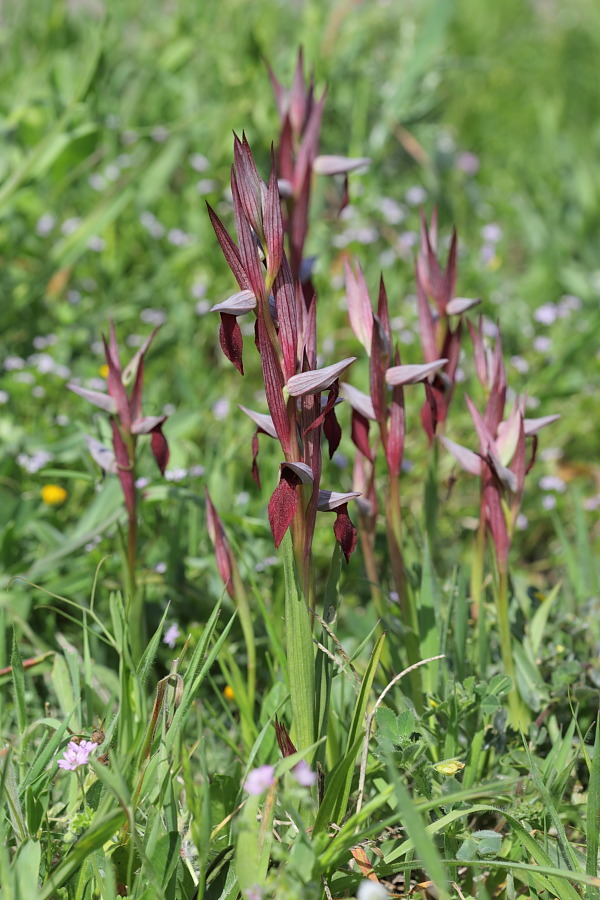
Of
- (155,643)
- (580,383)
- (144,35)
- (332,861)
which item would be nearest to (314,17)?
(144,35)

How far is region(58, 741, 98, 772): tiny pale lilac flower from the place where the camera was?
1182 mm

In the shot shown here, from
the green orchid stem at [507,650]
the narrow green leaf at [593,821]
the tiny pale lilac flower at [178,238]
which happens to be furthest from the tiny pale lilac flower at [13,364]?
the narrow green leaf at [593,821]

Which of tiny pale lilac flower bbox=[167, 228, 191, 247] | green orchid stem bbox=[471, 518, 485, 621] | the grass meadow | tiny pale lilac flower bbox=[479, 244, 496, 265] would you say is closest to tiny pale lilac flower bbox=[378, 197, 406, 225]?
the grass meadow

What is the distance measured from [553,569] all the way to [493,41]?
4419mm

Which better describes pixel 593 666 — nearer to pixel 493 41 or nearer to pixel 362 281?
pixel 362 281

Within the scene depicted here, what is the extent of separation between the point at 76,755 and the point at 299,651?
1.13ft

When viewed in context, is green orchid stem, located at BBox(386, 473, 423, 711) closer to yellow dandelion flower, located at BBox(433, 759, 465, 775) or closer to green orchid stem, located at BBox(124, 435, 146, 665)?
yellow dandelion flower, located at BBox(433, 759, 465, 775)

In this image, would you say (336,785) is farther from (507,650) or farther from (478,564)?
(478,564)

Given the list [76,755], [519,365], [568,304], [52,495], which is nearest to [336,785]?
[76,755]

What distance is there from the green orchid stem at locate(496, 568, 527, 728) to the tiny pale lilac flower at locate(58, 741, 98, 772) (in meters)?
0.69

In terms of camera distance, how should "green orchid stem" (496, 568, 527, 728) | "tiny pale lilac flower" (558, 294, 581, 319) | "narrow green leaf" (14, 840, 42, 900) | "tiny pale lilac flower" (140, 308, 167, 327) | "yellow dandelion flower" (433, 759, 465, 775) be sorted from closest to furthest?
"narrow green leaf" (14, 840, 42, 900) < "yellow dandelion flower" (433, 759, 465, 775) < "green orchid stem" (496, 568, 527, 728) < "tiny pale lilac flower" (140, 308, 167, 327) < "tiny pale lilac flower" (558, 294, 581, 319)

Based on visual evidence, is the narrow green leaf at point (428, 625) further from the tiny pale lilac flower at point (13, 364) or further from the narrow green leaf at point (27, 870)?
the tiny pale lilac flower at point (13, 364)

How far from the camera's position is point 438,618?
1.53m

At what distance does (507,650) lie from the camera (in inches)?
59.0
